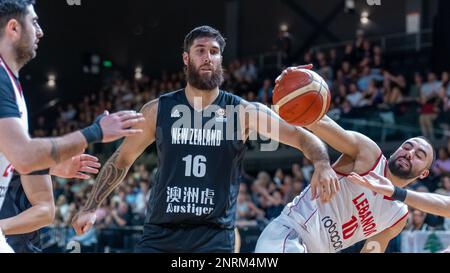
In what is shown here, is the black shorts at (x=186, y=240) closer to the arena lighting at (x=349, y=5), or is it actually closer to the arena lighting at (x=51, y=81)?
the arena lighting at (x=349, y=5)

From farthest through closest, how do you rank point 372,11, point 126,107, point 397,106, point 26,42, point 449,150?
1. point 372,11
2. point 126,107
3. point 397,106
4. point 449,150
5. point 26,42

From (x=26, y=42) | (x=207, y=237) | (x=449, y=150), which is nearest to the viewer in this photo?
(x=26, y=42)

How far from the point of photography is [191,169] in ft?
18.1

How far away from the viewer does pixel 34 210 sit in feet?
18.0

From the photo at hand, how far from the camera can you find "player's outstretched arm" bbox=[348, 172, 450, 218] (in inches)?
216

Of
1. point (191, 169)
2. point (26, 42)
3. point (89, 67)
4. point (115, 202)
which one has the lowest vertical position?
point (115, 202)

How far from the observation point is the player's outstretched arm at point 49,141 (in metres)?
4.12

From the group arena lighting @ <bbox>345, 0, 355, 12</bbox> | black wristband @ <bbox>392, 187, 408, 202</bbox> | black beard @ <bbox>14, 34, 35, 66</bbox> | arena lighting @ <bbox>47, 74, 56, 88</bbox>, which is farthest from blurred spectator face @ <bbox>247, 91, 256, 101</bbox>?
black beard @ <bbox>14, 34, 35, 66</bbox>

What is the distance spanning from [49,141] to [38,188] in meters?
1.40

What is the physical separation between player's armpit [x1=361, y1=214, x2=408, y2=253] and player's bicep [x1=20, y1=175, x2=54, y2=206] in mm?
2647

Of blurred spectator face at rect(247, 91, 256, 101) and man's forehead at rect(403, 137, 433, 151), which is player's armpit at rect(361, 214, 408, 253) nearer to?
man's forehead at rect(403, 137, 433, 151)
